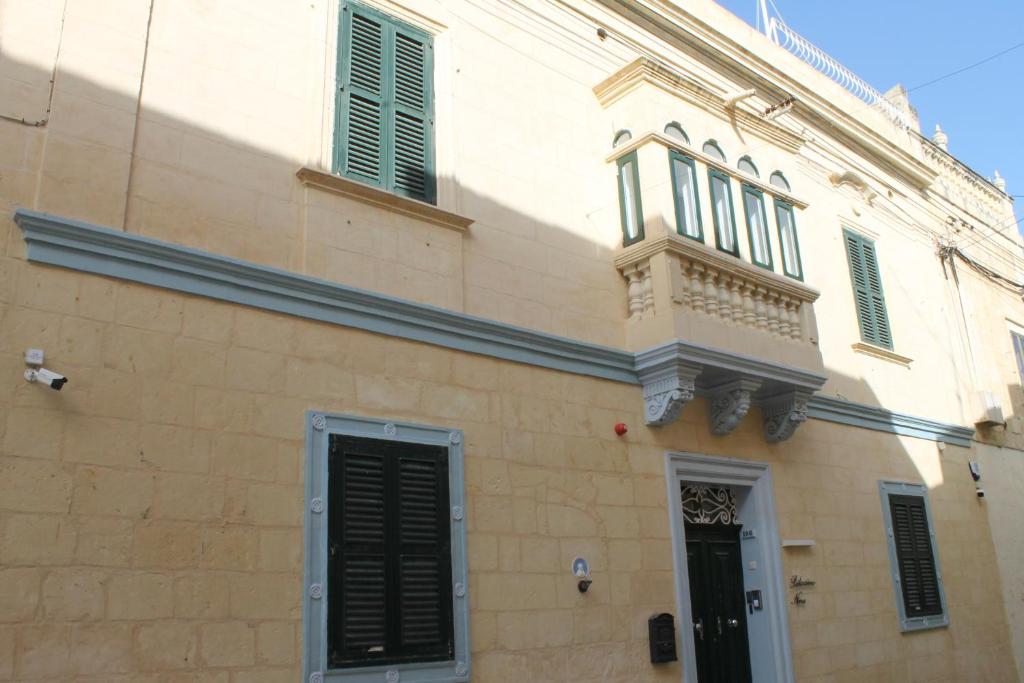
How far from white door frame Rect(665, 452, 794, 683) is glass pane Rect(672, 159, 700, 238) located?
2.13 meters

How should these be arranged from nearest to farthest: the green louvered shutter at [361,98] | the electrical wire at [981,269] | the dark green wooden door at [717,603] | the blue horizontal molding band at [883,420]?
the green louvered shutter at [361,98]
the dark green wooden door at [717,603]
the blue horizontal molding band at [883,420]
the electrical wire at [981,269]

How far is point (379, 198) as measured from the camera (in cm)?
701

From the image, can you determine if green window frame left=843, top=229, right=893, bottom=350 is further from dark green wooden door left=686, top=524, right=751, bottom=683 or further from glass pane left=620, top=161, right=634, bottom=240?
glass pane left=620, top=161, right=634, bottom=240

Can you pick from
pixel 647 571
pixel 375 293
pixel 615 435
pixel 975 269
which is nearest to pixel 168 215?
pixel 375 293

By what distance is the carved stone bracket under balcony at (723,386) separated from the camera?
8234 mm

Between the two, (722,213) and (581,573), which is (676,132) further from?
(581,573)

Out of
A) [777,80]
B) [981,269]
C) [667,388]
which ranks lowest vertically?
[667,388]

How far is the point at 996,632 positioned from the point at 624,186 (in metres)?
7.93

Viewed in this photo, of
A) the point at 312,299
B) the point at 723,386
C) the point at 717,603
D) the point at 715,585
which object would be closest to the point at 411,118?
the point at 312,299

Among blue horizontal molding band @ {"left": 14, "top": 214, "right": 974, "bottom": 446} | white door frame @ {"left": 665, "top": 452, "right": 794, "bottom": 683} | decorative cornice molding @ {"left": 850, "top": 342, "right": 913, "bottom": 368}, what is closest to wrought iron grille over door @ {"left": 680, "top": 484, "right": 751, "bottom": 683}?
white door frame @ {"left": 665, "top": 452, "right": 794, "bottom": 683}

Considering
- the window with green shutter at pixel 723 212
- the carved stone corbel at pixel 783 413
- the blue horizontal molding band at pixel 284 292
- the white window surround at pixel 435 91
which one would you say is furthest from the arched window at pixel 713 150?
the white window surround at pixel 435 91

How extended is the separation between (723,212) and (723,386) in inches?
71.1

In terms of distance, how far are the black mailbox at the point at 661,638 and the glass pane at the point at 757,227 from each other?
3.83 m

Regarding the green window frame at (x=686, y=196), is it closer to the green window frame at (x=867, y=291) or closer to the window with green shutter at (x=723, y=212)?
the window with green shutter at (x=723, y=212)
